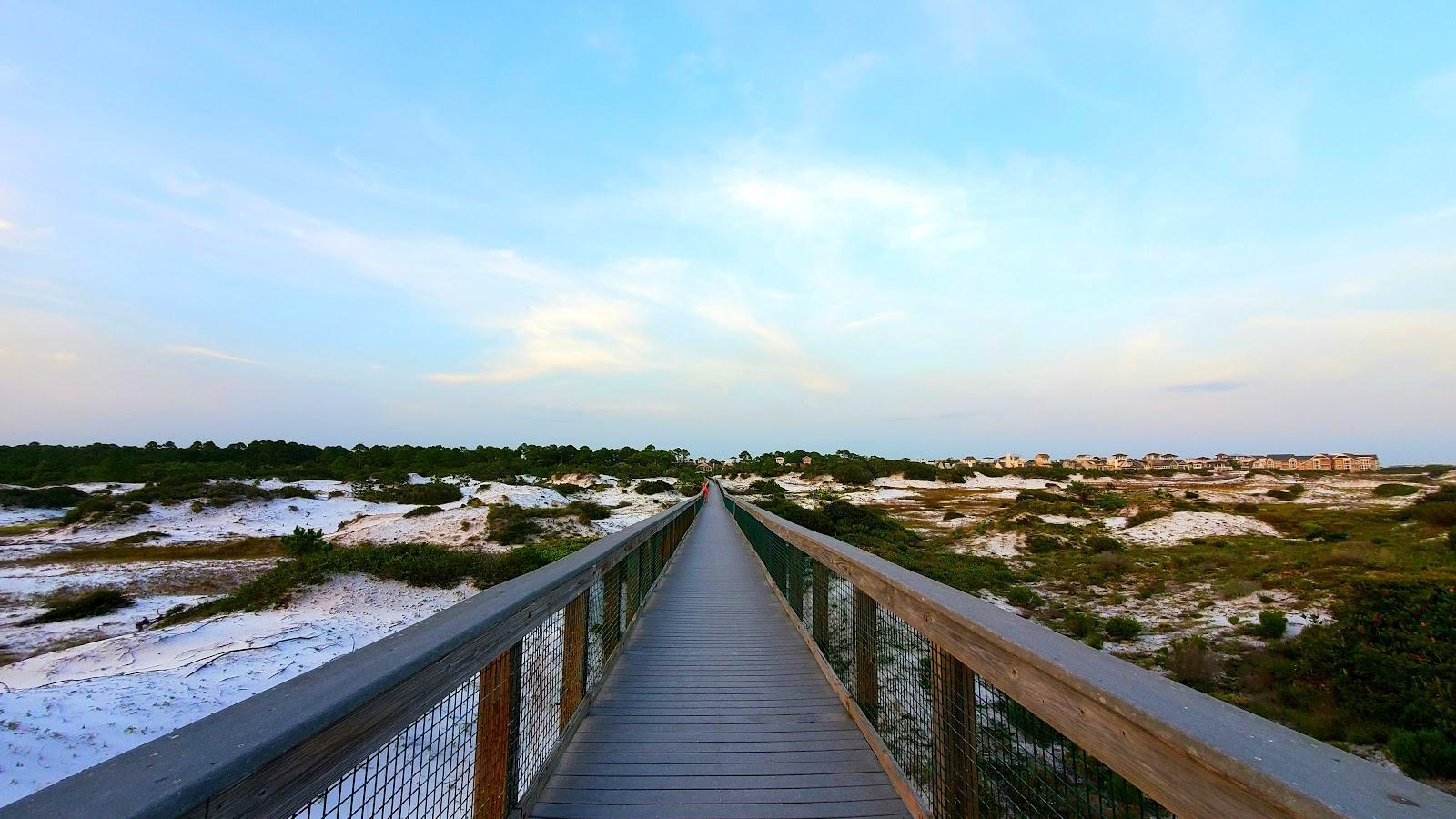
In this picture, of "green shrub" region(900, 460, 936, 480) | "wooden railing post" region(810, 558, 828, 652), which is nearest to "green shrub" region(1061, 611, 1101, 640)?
"wooden railing post" region(810, 558, 828, 652)

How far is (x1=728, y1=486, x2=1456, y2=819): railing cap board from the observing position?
86 cm

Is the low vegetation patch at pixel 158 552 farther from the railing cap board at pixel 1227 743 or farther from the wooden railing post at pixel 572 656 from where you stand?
the railing cap board at pixel 1227 743

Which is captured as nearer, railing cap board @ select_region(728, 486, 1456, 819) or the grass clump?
railing cap board @ select_region(728, 486, 1456, 819)

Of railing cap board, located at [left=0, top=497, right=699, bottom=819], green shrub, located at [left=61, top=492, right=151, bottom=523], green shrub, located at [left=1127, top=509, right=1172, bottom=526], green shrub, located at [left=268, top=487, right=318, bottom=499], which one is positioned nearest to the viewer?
railing cap board, located at [left=0, top=497, right=699, bottom=819]

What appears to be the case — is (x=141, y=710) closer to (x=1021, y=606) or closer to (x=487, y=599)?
(x=487, y=599)

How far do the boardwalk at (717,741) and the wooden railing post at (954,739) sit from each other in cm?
49

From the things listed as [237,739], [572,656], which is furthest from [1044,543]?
[237,739]

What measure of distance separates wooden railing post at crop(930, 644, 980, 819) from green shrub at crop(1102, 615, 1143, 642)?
8544 millimetres

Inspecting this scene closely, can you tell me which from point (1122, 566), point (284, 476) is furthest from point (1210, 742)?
point (284, 476)

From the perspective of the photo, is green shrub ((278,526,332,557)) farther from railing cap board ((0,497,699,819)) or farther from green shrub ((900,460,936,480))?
green shrub ((900,460,936,480))

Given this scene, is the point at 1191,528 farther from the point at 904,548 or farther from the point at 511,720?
the point at 511,720

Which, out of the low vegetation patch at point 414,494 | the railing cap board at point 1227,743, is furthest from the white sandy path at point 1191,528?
the low vegetation patch at point 414,494

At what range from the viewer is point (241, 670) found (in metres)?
7.36

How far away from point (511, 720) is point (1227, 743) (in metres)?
2.30
